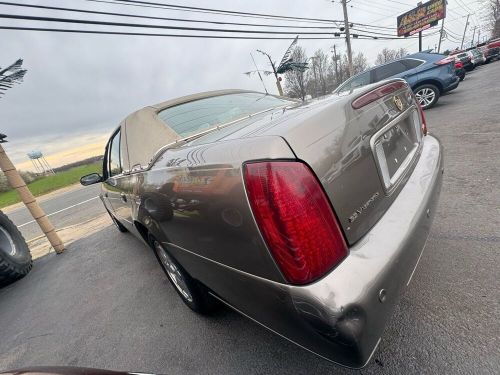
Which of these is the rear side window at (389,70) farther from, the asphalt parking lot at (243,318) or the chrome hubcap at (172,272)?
the chrome hubcap at (172,272)

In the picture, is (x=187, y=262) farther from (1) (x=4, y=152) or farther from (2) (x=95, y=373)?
(1) (x=4, y=152)

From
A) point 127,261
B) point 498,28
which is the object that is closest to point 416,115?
point 127,261

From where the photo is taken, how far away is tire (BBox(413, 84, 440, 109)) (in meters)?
7.41

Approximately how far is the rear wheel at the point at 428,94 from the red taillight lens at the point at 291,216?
828cm

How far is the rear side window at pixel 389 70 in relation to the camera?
306 inches

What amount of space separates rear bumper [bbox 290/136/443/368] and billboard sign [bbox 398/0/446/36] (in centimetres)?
3773

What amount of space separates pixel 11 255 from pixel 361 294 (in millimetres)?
5161

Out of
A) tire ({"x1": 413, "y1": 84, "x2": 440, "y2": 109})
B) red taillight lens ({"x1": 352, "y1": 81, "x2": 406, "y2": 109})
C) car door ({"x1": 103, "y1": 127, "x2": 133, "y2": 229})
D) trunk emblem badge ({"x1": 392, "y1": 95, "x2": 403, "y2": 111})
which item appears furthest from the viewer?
tire ({"x1": 413, "y1": 84, "x2": 440, "y2": 109})

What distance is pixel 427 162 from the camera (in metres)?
1.80

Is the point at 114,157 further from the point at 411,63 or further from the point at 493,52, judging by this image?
the point at 493,52

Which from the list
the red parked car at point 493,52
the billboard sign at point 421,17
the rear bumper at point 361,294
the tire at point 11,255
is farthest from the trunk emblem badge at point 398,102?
the billboard sign at point 421,17

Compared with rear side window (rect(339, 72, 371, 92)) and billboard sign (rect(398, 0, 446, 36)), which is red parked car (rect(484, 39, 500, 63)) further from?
rear side window (rect(339, 72, 371, 92))

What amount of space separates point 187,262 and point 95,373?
0.71 meters

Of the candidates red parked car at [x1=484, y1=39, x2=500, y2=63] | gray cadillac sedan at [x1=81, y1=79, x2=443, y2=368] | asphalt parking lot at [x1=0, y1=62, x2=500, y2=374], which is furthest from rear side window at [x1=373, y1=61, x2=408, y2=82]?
red parked car at [x1=484, y1=39, x2=500, y2=63]
